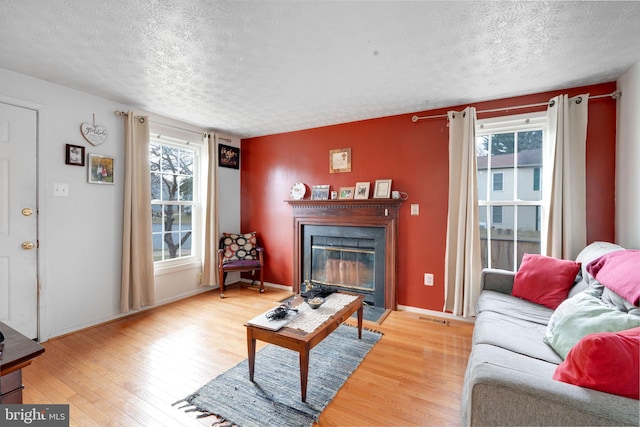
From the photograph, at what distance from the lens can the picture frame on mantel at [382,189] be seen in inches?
133

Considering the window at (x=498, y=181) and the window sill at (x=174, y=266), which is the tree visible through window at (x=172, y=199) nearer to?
the window sill at (x=174, y=266)

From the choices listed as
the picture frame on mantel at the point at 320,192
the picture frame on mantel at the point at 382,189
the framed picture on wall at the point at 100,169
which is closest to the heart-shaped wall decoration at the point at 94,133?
the framed picture on wall at the point at 100,169

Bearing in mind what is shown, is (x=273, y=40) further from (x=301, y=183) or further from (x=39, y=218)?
(x=39, y=218)

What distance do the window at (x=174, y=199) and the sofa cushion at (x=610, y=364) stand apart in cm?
393

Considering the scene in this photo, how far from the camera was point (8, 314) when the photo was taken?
7.75ft

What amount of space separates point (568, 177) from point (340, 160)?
2.34 meters

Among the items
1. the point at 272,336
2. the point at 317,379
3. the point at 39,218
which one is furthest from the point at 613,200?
the point at 39,218

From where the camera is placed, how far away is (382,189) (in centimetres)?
341

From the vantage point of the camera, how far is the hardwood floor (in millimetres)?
1666

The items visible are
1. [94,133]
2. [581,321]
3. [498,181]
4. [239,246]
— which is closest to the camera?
[581,321]

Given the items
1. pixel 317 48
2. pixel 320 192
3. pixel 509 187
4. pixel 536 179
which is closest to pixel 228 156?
pixel 320 192

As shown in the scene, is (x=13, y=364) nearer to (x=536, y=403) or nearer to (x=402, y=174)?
(x=536, y=403)

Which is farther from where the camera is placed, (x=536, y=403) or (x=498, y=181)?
(x=498, y=181)

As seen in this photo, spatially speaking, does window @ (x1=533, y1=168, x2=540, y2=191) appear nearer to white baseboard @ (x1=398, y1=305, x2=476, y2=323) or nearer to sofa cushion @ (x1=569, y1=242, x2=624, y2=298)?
sofa cushion @ (x1=569, y1=242, x2=624, y2=298)
